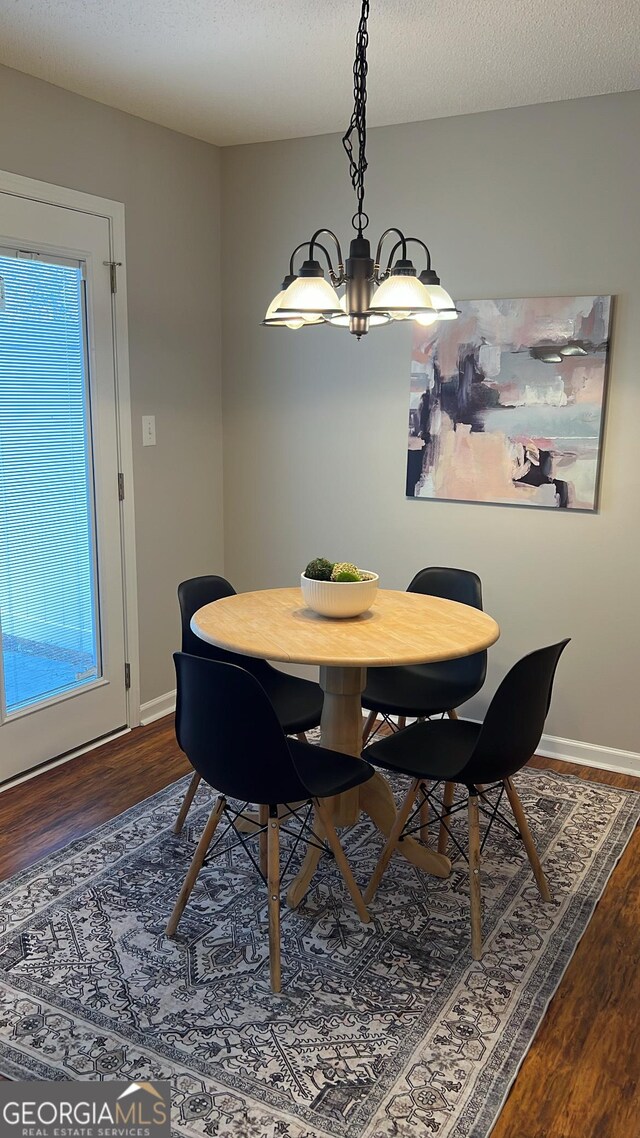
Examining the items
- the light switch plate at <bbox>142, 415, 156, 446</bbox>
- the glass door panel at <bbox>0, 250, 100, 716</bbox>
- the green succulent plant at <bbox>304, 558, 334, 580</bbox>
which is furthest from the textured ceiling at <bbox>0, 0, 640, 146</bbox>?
the green succulent plant at <bbox>304, 558, 334, 580</bbox>

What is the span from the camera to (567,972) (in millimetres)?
2301

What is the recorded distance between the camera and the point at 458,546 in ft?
12.6

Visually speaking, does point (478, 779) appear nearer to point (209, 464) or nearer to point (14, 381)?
point (14, 381)

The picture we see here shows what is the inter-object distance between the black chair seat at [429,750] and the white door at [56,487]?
1537 mm

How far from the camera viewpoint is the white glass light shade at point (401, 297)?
7.29 ft

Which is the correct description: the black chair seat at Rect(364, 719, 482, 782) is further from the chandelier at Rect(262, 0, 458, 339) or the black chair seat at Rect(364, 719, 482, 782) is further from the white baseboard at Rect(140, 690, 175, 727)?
the white baseboard at Rect(140, 690, 175, 727)

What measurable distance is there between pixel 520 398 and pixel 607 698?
1256 mm

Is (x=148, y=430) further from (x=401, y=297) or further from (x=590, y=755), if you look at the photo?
(x=590, y=755)

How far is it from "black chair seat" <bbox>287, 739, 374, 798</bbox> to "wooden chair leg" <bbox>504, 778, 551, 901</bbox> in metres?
0.43

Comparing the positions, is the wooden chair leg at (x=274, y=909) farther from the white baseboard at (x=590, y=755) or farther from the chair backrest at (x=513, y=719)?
the white baseboard at (x=590, y=755)

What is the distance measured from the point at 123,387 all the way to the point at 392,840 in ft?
7.15

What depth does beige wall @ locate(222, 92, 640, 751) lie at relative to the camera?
3.36 m

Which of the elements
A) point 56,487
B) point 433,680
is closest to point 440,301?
point 433,680

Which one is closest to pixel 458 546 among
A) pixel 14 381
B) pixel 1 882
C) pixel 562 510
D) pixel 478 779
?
pixel 562 510
